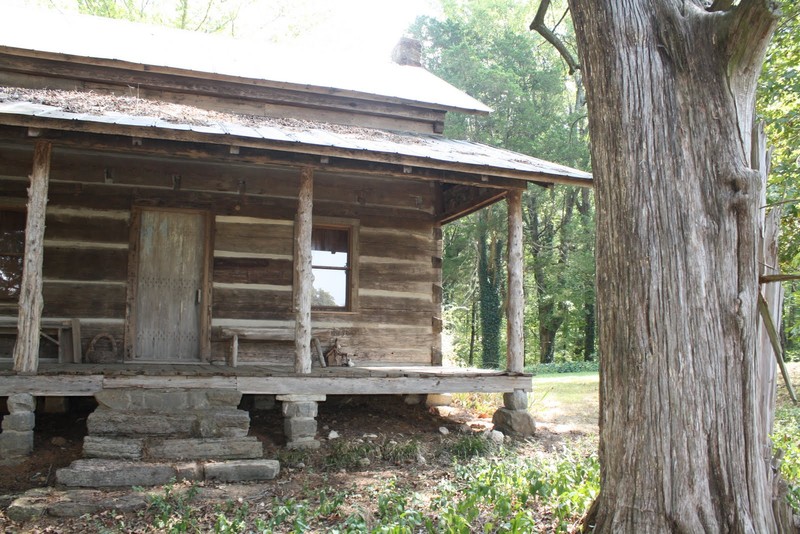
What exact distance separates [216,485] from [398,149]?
4.63m

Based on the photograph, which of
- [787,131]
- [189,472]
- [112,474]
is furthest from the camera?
[787,131]

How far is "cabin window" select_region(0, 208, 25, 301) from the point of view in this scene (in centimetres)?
988

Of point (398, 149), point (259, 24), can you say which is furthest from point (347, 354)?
point (259, 24)

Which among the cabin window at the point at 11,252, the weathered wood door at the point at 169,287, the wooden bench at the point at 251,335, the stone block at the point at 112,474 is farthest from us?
the weathered wood door at the point at 169,287

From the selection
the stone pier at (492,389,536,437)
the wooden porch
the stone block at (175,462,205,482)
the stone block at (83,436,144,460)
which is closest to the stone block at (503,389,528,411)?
the stone pier at (492,389,536,437)

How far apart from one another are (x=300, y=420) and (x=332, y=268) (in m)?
3.39

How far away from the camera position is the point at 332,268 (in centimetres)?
1154

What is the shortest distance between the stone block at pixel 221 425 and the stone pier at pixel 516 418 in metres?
3.94

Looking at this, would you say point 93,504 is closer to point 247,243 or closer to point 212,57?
point 247,243

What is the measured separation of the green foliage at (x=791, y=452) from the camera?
5.14 meters

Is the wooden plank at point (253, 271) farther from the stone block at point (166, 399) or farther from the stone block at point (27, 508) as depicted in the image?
the stone block at point (27, 508)

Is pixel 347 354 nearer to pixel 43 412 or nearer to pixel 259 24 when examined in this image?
pixel 43 412

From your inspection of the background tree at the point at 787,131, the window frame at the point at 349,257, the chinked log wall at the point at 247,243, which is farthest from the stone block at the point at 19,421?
the background tree at the point at 787,131

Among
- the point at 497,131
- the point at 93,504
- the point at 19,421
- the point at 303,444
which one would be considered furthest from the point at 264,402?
the point at 497,131
